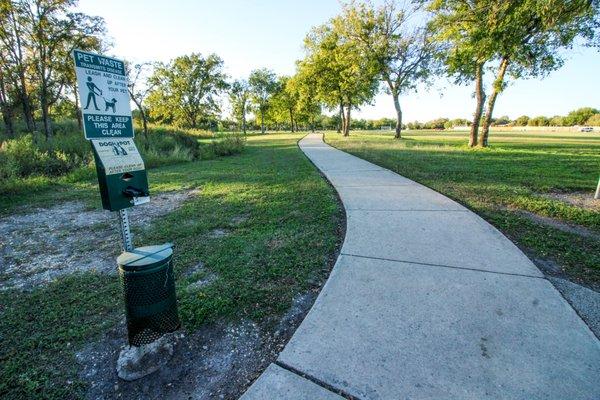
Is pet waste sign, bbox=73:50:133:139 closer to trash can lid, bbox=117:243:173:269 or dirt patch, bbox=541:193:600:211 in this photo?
trash can lid, bbox=117:243:173:269

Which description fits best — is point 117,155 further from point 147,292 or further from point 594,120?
point 594,120

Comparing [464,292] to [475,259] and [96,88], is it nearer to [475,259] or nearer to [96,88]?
[475,259]

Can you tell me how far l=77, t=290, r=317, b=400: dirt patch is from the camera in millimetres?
2055

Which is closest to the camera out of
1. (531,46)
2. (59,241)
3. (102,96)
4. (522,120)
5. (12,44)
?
(102,96)

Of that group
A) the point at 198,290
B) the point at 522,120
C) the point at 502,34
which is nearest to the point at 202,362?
the point at 198,290

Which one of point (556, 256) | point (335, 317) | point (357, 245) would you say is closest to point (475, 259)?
point (556, 256)

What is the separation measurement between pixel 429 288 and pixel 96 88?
319cm

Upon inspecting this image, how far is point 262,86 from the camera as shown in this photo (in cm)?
6575

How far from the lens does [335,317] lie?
258 centimetres

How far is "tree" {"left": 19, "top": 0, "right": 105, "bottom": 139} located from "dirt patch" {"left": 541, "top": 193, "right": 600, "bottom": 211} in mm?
26873

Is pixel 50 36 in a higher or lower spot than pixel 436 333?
higher

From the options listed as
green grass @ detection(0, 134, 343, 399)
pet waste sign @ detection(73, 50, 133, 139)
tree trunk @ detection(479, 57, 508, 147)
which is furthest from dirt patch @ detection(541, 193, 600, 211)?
tree trunk @ detection(479, 57, 508, 147)

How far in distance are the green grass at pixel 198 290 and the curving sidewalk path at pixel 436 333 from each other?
0.53 m

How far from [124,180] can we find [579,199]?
7785 millimetres
